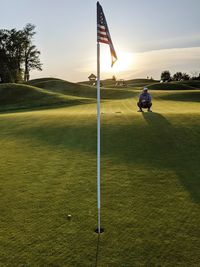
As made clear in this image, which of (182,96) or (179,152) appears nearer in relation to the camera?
(179,152)

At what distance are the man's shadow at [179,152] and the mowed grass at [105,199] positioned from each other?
0.10ft

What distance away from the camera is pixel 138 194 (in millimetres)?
8680

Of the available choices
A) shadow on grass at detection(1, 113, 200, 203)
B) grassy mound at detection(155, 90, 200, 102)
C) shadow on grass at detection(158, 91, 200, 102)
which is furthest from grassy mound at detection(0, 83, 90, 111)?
shadow on grass at detection(1, 113, 200, 203)

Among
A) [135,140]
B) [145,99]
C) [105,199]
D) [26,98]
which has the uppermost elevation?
[145,99]

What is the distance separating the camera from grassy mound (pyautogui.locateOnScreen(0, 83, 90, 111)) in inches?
1645

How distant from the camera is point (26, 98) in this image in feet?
152

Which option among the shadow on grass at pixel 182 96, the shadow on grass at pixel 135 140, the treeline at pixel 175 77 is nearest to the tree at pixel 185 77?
the treeline at pixel 175 77

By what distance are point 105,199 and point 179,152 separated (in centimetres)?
513

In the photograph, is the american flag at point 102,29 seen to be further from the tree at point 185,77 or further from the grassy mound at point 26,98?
the tree at point 185,77

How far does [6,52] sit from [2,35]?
20.2 ft

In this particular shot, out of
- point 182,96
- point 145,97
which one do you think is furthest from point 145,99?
point 182,96

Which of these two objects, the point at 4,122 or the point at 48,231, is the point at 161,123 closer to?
the point at 4,122

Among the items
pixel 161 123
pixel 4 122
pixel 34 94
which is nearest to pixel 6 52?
pixel 34 94

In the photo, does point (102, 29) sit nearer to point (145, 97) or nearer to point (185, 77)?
point (145, 97)
